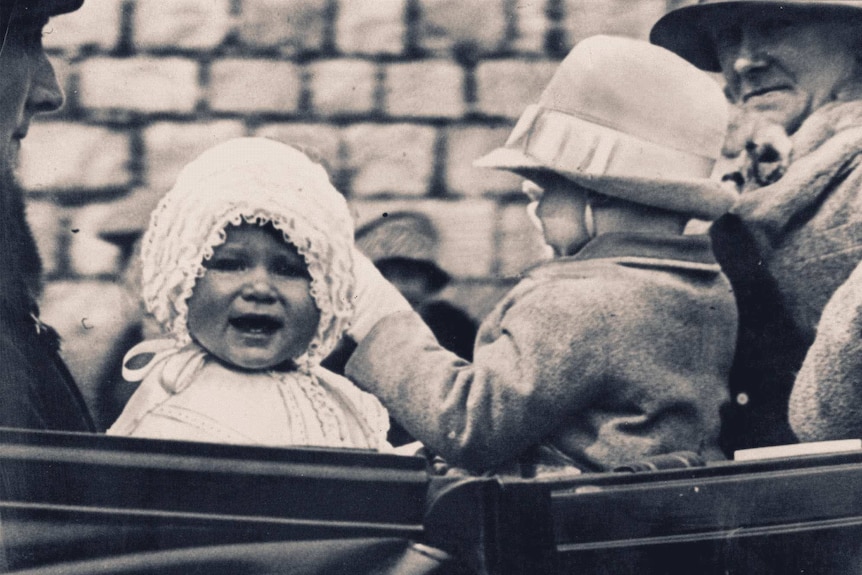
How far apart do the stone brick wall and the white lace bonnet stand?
22 cm

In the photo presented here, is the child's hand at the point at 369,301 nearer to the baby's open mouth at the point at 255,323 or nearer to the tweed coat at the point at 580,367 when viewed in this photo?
the tweed coat at the point at 580,367

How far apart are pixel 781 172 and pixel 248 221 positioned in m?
1.19

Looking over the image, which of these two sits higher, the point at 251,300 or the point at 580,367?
the point at 251,300

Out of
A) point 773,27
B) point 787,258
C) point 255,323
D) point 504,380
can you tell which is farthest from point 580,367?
point 773,27

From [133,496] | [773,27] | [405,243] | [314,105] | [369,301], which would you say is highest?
[773,27]

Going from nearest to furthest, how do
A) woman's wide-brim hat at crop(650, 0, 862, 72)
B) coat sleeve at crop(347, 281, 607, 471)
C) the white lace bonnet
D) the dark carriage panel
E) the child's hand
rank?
the dark carriage panel → the white lace bonnet → coat sleeve at crop(347, 281, 607, 471) → the child's hand → woman's wide-brim hat at crop(650, 0, 862, 72)

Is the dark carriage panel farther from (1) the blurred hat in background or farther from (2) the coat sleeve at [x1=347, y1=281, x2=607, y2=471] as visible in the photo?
(1) the blurred hat in background

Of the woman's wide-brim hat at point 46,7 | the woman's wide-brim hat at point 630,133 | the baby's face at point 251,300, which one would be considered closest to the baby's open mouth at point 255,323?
the baby's face at point 251,300

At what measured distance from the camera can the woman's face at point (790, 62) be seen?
10.6ft

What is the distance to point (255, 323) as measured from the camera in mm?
2779

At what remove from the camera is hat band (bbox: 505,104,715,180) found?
299 cm

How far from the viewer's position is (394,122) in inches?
124

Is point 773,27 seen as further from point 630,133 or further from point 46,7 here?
point 46,7

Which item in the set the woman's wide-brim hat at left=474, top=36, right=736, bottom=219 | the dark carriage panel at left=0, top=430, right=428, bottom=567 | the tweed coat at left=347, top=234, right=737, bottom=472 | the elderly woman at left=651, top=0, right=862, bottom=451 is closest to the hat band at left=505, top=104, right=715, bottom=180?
the woman's wide-brim hat at left=474, top=36, right=736, bottom=219
